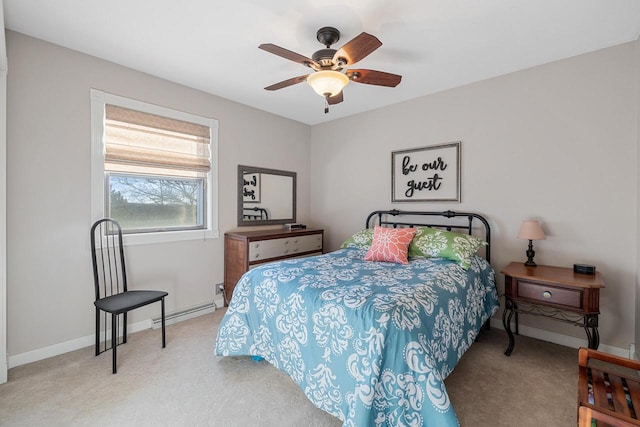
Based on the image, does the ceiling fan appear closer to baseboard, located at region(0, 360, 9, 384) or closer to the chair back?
the chair back

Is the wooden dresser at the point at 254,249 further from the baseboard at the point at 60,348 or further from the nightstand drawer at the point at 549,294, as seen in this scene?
the nightstand drawer at the point at 549,294

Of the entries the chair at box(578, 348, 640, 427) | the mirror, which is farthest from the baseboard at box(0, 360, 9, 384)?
the chair at box(578, 348, 640, 427)

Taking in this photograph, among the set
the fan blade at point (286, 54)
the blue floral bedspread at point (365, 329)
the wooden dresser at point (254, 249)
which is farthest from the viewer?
the wooden dresser at point (254, 249)

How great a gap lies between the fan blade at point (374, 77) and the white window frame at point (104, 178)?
6.69 ft

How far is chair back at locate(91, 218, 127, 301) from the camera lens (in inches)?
107

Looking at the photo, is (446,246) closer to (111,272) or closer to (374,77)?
(374,77)

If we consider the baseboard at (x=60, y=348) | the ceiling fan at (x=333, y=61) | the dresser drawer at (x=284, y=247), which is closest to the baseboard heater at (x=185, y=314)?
the baseboard at (x=60, y=348)

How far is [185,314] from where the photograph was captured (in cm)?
326

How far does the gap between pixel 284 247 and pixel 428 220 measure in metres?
1.85

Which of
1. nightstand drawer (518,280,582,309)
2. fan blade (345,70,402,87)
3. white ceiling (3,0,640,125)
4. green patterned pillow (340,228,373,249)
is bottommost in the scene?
nightstand drawer (518,280,582,309)

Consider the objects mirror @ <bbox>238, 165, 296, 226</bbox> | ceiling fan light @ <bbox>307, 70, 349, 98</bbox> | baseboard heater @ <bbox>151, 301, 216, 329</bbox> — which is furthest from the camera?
mirror @ <bbox>238, 165, 296, 226</bbox>

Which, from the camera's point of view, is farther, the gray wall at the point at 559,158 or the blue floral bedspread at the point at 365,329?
the gray wall at the point at 559,158

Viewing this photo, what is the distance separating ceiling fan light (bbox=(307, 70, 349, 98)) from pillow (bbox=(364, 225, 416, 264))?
1472mm

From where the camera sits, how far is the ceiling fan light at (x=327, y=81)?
2064mm
